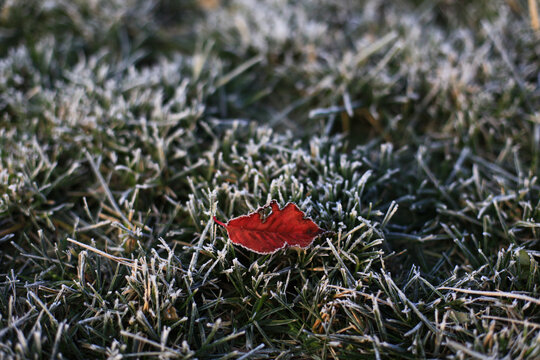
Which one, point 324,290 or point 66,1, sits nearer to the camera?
point 324,290

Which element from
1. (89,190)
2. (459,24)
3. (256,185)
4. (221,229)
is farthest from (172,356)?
(459,24)

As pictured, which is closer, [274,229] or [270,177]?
[274,229]

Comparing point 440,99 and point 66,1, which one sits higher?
point 66,1

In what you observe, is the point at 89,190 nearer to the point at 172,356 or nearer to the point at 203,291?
the point at 203,291
